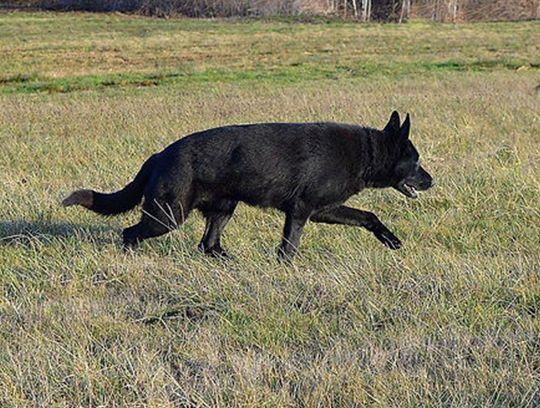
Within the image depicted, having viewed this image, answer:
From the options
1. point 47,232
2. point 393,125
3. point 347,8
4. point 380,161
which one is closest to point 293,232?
point 380,161

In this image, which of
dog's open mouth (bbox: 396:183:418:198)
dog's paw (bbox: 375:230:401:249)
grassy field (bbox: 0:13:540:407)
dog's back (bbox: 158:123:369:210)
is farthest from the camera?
dog's open mouth (bbox: 396:183:418:198)

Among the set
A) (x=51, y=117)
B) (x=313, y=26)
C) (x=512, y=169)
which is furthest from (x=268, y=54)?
(x=512, y=169)

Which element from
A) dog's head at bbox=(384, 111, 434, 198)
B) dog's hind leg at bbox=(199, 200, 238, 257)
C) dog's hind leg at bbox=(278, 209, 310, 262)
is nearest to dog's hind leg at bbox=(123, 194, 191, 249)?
dog's hind leg at bbox=(199, 200, 238, 257)

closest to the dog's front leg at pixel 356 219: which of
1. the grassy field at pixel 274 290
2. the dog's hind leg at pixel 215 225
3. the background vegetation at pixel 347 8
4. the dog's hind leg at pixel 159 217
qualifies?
the grassy field at pixel 274 290

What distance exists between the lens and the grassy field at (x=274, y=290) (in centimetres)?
353

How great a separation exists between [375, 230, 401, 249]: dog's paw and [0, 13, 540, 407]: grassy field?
0.23 feet

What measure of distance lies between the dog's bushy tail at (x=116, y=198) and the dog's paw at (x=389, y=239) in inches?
69.0

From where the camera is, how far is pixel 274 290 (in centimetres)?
475

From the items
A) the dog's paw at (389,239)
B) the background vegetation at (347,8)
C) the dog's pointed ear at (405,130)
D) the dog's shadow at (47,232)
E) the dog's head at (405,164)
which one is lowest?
the background vegetation at (347,8)

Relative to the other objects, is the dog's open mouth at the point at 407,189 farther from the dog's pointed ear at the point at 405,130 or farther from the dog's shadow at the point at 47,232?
the dog's shadow at the point at 47,232

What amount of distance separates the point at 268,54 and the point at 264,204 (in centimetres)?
2633

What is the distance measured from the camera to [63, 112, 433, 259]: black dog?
220 inches

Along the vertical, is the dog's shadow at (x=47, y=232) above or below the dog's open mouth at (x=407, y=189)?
below

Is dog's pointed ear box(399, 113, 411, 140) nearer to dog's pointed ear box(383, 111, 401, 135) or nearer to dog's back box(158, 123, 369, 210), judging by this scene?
dog's pointed ear box(383, 111, 401, 135)
